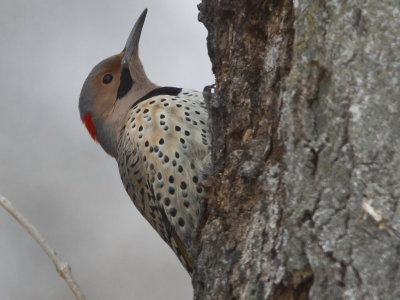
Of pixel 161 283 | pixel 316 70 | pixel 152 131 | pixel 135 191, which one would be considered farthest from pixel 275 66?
pixel 161 283

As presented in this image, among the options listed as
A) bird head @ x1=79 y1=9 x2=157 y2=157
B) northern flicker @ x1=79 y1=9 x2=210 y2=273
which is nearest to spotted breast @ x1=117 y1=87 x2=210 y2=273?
northern flicker @ x1=79 y1=9 x2=210 y2=273

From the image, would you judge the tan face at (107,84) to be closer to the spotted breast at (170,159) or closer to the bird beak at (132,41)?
the bird beak at (132,41)

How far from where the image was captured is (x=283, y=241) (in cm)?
203

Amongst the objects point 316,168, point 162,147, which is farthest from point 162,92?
point 316,168

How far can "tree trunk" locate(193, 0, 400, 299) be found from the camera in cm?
187

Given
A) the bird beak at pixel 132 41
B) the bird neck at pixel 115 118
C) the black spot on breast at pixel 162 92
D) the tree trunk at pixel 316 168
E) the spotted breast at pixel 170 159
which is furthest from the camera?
the bird beak at pixel 132 41

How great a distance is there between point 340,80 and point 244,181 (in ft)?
1.42

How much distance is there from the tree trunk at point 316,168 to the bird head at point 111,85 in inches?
66.6

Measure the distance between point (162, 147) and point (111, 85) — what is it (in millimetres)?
791

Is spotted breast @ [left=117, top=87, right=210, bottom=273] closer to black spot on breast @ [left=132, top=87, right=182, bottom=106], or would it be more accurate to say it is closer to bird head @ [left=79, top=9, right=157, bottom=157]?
black spot on breast @ [left=132, top=87, right=182, bottom=106]

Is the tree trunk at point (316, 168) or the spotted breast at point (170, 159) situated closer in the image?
the tree trunk at point (316, 168)

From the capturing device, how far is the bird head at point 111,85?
4.01 meters

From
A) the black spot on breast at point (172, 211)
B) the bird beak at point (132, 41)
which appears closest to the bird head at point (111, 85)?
the bird beak at point (132, 41)

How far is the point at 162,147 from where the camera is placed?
336 centimetres
